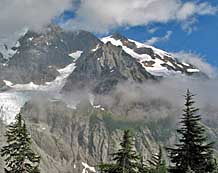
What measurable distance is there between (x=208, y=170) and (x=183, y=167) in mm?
1153

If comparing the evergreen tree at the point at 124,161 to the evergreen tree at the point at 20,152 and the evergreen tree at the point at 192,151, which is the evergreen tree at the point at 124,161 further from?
the evergreen tree at the point at 20,152

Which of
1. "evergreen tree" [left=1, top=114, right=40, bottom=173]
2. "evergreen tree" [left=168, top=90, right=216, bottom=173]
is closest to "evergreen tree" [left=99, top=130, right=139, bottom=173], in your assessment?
"evergreen tree" [left=168, top=90, right=216, bottom=173]

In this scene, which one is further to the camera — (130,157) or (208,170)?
(130,157)

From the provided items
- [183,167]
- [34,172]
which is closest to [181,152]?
[183,167]

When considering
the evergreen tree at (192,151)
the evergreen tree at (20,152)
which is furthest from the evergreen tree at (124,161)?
the evergreen tree at (20,152)

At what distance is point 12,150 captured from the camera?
29719 millimetres

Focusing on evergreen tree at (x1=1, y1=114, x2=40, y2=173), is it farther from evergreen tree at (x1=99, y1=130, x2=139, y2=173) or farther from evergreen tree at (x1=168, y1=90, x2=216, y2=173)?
evergreen tree at (x1=168, y1=90, x2=216, y2=173)

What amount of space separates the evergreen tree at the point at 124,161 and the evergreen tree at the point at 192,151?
2.67 m

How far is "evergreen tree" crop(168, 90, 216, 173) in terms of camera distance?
76.7 ft

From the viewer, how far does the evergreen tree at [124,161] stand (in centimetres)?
2591

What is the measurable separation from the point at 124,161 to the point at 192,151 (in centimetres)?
405

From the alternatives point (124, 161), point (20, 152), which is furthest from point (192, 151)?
point (20, 152)

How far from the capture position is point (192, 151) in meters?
23.7

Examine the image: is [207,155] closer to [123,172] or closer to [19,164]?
[123,172]
